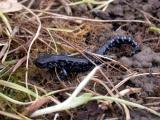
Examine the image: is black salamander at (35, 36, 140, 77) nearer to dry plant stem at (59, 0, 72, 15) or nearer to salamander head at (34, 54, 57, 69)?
salamander head at (34, 54, 57, 69)

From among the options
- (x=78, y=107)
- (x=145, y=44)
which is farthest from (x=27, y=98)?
(x=145, y=44)

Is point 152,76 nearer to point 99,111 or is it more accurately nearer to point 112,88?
point 112,88

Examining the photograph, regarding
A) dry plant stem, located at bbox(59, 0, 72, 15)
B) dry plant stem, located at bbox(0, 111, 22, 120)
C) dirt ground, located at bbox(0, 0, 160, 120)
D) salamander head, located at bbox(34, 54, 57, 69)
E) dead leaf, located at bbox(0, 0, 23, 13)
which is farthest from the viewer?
dry plant stem, located at bbox(59, 0, 72, 15)

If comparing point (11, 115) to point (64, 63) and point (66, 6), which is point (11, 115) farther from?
point (66, 6)

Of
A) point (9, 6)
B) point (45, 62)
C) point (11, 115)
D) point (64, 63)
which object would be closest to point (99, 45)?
point (64, 63)

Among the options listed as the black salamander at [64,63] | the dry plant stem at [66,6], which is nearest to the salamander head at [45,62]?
the black salamander at [64,63]

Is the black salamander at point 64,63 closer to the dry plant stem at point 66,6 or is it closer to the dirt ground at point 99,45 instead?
the dirt ground at point 99,45

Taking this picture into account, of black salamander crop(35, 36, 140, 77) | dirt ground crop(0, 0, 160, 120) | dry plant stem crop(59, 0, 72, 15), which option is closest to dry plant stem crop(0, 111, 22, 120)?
dirt ground crop(0, 0, 160, 120)
